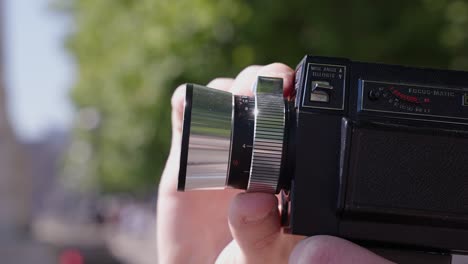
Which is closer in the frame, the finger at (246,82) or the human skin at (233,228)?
the human skin at (233,228)

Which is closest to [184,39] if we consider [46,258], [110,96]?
[110,96]

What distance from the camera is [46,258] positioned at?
13688 millimetres

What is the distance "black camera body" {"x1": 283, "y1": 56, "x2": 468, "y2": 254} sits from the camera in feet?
4.95

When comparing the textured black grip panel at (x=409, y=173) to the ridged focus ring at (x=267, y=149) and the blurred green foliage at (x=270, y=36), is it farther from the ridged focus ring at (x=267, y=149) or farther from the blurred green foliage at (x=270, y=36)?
the blurred green foliage at (x=270, y=36)

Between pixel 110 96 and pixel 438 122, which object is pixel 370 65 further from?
pixel 110 96

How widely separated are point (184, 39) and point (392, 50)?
5.64 ft

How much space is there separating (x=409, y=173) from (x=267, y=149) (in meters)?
0.30

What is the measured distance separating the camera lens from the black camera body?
5 centimetres

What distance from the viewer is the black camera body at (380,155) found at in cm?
151

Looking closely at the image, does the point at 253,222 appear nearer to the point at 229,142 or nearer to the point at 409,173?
the point at 229,142

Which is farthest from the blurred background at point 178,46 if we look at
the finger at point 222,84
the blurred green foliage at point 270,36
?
the finger at point 222,84

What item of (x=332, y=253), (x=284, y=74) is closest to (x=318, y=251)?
(x=332, y=253)

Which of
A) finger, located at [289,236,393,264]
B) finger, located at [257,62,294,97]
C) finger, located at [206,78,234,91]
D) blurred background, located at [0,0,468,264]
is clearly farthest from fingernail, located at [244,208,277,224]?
blurred background, located at [0,0,468,264]

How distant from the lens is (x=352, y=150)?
1.52 m
